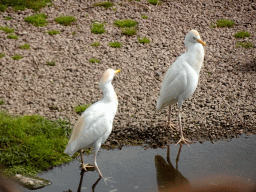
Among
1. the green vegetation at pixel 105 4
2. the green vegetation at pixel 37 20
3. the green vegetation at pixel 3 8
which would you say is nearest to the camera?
the green vegetation at pixel 37 20

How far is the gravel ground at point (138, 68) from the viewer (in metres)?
6.18

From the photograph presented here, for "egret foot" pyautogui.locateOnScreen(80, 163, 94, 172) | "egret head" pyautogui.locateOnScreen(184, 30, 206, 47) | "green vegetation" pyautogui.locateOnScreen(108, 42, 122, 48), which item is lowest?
"egret foot" pyautogui.locateOnScreen(80, 163, 94, 172)

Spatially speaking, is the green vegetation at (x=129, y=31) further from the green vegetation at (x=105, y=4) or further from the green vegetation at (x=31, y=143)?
the green vegetation at (x=31, y=143)

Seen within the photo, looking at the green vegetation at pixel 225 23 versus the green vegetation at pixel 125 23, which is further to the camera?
the green vegetation at pixel 225 23

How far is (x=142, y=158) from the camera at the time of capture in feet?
18.0

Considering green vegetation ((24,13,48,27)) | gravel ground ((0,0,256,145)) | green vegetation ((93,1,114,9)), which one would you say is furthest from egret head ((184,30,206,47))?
green vegetation ((24,13,48,27))

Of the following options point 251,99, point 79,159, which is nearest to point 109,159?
point 79,159

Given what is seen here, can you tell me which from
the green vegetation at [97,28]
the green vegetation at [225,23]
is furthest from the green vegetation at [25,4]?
the green vegetation at [225,23]

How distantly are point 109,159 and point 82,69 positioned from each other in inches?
100

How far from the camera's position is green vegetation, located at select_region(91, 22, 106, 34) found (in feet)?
27.3

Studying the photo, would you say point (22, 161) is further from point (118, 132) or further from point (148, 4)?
point (148, 4)

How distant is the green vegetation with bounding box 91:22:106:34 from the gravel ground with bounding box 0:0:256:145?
0.13m

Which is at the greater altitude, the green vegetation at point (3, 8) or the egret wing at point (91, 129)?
the green vegetation at point (3, 8)

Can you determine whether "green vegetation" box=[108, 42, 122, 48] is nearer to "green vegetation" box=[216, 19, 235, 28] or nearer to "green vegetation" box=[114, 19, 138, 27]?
"green vegetation" box=[114, 19, 138, 27]
